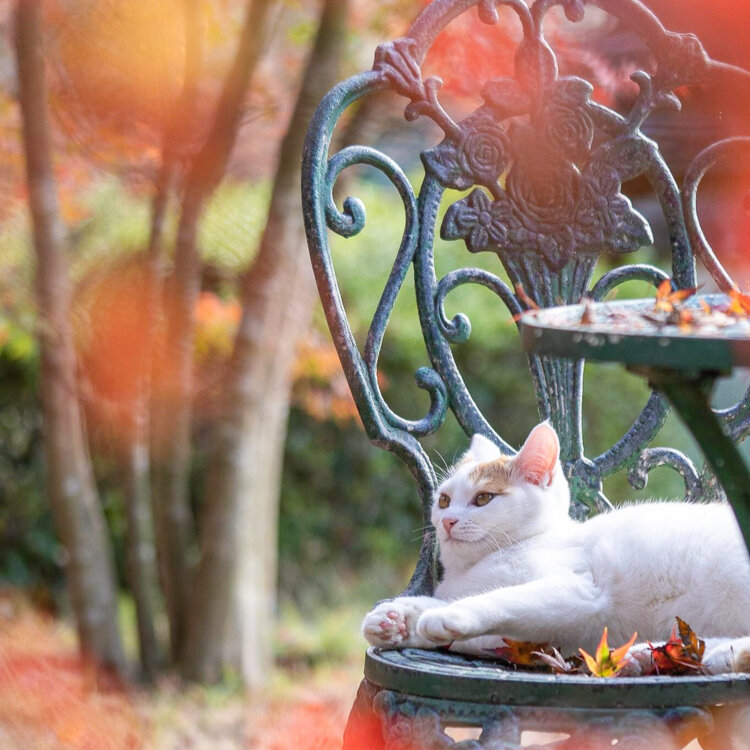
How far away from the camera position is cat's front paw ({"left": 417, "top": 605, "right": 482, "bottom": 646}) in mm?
1487

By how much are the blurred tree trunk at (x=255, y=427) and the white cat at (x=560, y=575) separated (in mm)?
2245

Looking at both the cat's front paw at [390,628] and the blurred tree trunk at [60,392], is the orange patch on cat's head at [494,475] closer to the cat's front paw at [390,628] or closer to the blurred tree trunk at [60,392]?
the cat's front paw at [390,628]

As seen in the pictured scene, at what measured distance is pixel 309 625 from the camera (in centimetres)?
547

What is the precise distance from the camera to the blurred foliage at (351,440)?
5.55 meters

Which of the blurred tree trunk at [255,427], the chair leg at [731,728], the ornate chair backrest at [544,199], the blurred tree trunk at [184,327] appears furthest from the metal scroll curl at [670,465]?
the blurred tree trunk at [184,327]

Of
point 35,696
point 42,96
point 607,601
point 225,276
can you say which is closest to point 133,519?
point 35,696

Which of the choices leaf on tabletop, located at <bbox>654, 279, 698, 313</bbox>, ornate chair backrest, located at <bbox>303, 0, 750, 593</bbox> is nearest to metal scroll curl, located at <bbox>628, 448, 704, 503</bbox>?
ornate chair backrest, located at <bbox>303, 0, 750, 593</bbox>

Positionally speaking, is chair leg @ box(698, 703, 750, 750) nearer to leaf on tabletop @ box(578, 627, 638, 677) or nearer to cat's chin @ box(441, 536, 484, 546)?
leaf on tabletop @ box(578, 627, 638, 677)

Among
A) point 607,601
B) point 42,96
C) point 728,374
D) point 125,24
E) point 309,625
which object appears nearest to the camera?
point 728,374

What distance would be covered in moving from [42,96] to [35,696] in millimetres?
2268

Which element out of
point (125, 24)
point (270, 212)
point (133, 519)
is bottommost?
point (133, 519)

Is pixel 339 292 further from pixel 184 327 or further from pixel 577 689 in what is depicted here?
pixel 184 327

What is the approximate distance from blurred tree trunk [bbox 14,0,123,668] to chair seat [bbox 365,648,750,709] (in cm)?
276

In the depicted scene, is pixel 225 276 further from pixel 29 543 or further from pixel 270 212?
pixel 29 543
